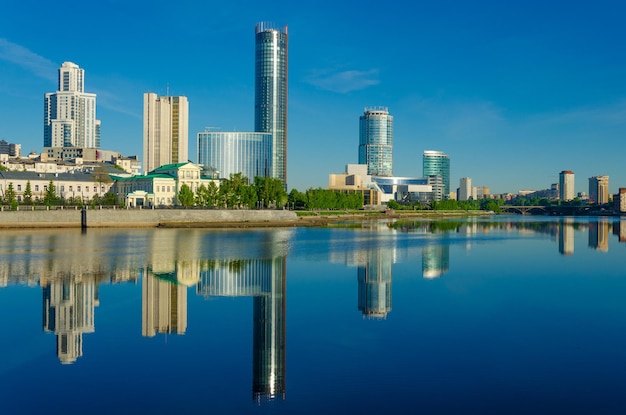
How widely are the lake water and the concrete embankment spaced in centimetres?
3351

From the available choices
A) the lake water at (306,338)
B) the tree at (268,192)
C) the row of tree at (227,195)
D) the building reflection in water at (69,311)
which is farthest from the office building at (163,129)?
the building reflection in water at (69,311)

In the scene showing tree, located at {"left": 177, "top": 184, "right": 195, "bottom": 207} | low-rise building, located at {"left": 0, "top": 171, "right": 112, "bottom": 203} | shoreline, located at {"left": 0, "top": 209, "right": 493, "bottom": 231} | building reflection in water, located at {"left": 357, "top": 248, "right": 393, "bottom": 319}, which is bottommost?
building reflection in water, located at {"left": 357, "top": 248, "right": 393, "bottom": 319}

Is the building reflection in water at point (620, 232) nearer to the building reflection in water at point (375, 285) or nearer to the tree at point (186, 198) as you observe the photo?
the building reflection in water at point (375, 285)

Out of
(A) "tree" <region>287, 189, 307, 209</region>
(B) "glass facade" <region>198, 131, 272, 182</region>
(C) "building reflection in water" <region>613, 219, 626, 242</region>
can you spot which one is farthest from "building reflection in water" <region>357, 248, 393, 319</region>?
(B) "glass facade" <region>198, 131, 272, 182</region>

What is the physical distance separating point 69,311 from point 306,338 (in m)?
8.65

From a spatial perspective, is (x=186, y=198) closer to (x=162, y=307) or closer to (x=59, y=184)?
(x=59, y=184)

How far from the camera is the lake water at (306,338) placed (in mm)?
11523

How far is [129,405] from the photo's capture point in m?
11.0

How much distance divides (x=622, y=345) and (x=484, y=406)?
692 cm

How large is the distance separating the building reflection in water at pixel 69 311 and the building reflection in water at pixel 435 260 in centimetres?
1642

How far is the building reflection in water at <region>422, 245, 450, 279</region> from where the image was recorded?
30748mm

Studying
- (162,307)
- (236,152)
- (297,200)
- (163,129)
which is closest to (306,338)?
(162,307)

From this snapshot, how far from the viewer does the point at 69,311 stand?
1920cm

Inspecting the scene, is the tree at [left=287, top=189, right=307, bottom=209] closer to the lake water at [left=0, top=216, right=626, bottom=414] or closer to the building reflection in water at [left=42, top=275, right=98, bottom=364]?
the lake water at [left=0, top=216, right=626, bottom=414]
